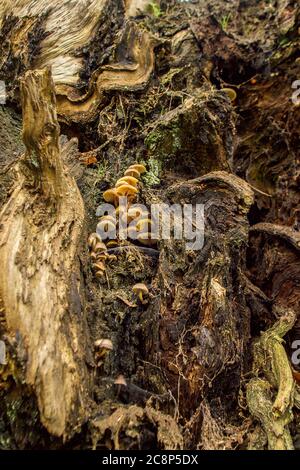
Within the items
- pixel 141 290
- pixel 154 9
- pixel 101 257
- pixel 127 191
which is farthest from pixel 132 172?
pixel 154 9

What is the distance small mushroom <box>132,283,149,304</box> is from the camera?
125 inches

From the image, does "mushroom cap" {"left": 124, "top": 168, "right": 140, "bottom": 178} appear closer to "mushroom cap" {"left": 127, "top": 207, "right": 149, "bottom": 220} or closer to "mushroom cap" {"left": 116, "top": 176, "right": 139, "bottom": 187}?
"mushroom cap" {"left": 116, "top": 176, "right": 139, "bottom": 187}

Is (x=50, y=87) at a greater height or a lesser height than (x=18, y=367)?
greater

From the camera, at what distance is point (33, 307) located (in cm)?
259

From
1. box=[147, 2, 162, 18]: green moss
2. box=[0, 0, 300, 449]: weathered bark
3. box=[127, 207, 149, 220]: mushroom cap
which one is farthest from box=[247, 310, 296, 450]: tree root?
box=[147, 2, 162, 18]: green moss

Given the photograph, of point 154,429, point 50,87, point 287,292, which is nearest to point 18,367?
point 154,429

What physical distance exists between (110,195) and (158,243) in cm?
71

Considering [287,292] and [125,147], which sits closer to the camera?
[287,292]

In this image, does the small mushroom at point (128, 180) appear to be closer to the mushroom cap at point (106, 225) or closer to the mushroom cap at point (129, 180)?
the mushroom cap at point (129, 180)

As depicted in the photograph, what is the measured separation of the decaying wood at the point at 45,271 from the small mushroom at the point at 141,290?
1.45ft

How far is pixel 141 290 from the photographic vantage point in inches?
126

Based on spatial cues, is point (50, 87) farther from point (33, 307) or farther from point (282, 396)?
point (282, 396)

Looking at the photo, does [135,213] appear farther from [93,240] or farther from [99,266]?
[99,266]

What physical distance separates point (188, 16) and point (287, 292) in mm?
4611
